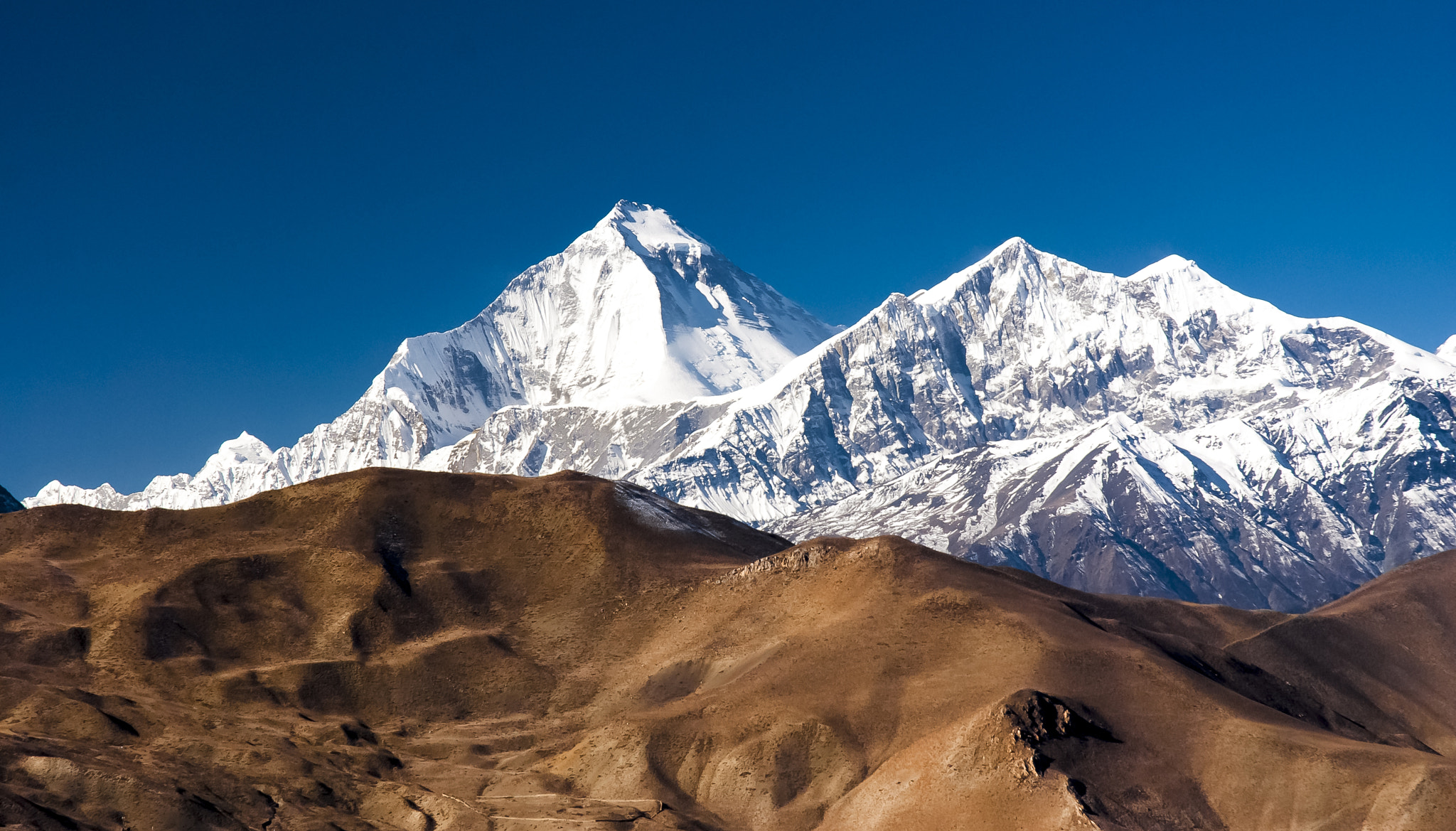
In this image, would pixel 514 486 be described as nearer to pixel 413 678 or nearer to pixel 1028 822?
pixel 413 678

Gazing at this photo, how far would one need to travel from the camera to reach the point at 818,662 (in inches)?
5782

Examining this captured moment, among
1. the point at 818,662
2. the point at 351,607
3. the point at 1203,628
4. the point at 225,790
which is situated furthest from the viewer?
the point at 1203,628

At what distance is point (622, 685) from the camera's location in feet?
513

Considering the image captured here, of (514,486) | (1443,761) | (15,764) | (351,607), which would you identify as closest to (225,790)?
(15,764)

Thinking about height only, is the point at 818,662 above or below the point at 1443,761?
above

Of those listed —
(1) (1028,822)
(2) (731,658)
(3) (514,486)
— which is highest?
(3) (514,486)

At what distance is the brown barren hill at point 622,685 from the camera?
121 metres

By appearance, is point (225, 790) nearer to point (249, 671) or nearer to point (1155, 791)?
point (249, 671)

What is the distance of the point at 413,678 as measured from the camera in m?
155

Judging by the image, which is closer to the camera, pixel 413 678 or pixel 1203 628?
pixel 413 678

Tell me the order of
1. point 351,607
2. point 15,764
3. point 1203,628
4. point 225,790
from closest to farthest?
1. point 15,764
2. point 225,790
3. point 351,607
4. point 1203,628

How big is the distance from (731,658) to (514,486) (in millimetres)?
55141

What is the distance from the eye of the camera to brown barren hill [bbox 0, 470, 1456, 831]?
12106 cm

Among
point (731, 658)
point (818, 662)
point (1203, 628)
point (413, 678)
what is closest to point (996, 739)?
point (818, 662)
